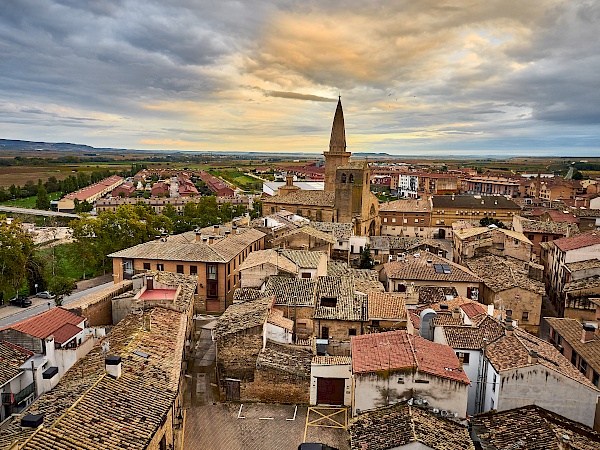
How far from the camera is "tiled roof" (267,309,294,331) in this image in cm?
2402

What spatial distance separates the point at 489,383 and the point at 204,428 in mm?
12346

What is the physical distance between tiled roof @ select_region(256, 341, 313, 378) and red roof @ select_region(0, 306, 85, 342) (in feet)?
29.9

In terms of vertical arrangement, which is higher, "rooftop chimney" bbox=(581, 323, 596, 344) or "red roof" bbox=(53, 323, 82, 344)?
"red roof" bbox=(53, 323, 82, 344)

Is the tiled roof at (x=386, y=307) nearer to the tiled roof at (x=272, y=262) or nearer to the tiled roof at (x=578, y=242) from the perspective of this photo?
the tiled roof at (x=272, y=262)

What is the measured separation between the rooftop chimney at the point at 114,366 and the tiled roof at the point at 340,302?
40.8 feet

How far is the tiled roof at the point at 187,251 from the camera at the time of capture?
34875 millimetres

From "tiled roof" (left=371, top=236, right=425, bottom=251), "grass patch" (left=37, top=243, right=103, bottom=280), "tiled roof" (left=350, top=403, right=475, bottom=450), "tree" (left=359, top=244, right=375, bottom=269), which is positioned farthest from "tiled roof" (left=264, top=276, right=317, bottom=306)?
"grass patch" (left=37, top=243, right=103, bottom=280)

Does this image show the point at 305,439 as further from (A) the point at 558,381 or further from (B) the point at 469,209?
(B) the point at 469,209

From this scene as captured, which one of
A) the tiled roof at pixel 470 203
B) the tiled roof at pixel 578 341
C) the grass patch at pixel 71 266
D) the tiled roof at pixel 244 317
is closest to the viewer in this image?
the tiled roof at pixel 244 317

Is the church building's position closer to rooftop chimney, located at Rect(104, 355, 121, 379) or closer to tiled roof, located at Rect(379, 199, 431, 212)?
tiled roof, located at Rect(379, 199, 431, 212)

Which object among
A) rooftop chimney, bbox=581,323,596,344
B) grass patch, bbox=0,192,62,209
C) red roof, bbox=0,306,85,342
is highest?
red roof, bbox=0,306,85,342

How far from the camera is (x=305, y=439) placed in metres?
18.9

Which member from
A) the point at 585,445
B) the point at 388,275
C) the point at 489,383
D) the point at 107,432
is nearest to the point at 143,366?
the point at 107,432

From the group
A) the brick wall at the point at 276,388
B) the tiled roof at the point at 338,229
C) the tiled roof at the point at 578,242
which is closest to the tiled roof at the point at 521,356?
the brick wall at the point at 276,388
